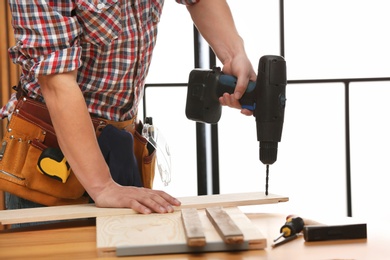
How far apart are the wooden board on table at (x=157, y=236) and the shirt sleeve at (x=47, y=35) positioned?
0.36m

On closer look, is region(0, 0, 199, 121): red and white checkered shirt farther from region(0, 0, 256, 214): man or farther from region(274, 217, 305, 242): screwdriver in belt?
region(274, 217, 305, 242): screwdriver in belt

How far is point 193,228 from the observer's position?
4.41ft

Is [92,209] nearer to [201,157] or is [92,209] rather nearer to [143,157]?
[143,157]

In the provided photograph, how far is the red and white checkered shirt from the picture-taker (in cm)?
162

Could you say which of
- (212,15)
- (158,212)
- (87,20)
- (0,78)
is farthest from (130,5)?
(0,78)

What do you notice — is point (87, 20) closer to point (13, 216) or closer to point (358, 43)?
point (13, 216)

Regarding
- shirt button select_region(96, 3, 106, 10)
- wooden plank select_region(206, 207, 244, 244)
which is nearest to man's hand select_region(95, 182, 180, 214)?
wooden plank select_region(206, 207, 244, 244)

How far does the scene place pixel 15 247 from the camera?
1386mm

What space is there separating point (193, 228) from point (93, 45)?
607 mm

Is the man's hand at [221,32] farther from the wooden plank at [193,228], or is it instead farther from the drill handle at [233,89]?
the wooden plank at [193,228]

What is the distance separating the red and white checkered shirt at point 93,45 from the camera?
1616mm

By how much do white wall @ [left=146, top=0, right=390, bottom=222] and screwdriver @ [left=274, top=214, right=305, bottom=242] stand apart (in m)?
1.79

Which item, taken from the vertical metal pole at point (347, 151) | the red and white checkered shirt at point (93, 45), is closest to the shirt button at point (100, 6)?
the red and white checkered shirt at point (93, 45)

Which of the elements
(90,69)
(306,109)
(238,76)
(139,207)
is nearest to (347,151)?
(306,109)
